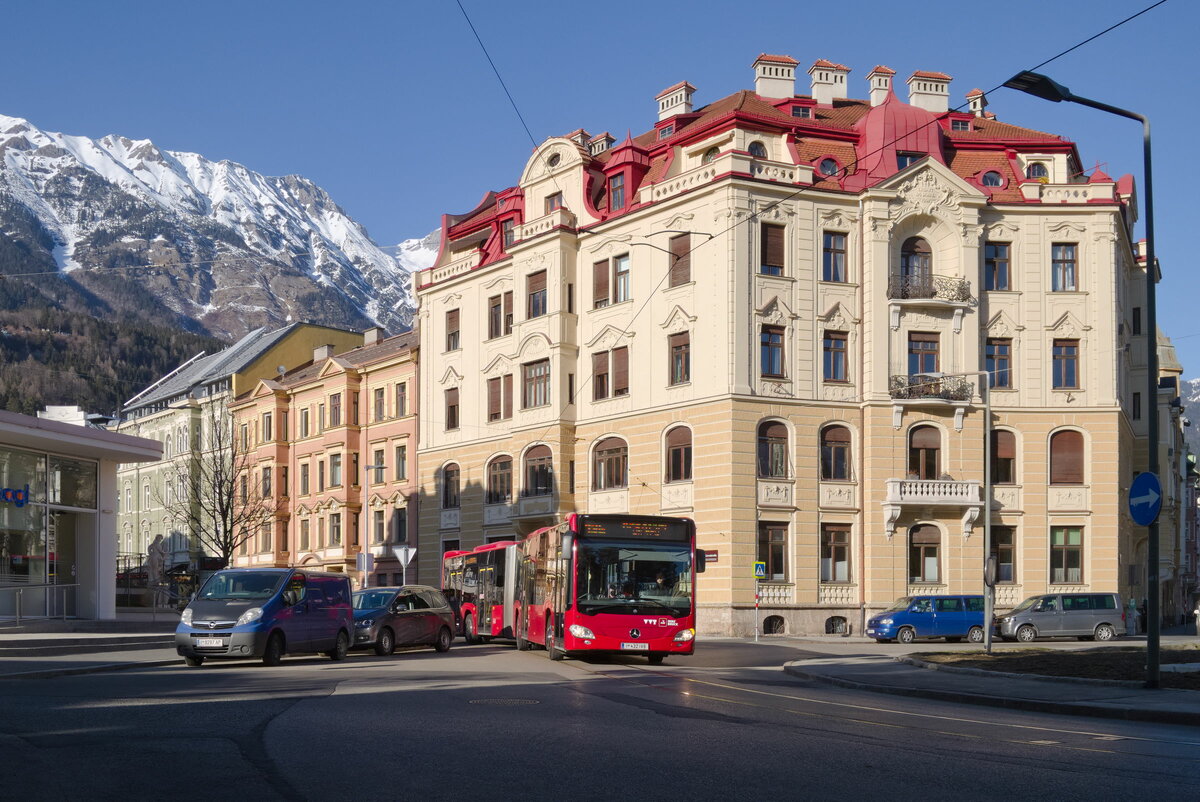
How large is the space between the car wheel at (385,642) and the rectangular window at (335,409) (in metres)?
39.3

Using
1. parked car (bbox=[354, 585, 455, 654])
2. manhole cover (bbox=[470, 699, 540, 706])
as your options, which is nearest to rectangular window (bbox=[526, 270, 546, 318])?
parked car (bbox=[354, 585, 455, 654])

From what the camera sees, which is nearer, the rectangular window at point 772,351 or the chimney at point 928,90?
the rectangular window at point 772,351

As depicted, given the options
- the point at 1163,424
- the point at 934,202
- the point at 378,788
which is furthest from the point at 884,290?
the point at 378,788

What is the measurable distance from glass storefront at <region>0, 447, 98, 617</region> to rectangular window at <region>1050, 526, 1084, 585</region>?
31.4m

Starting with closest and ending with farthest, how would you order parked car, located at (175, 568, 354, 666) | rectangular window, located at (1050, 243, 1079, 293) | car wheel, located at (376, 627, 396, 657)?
parked car, located at (175, 568, 354, 666) → car wheel, located at (376, 627, 396, 657) → rectangular window, located at (1050, 243, 1079, 293)

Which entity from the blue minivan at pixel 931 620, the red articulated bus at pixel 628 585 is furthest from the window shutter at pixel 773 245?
the red articulated bus at pixel 628 585

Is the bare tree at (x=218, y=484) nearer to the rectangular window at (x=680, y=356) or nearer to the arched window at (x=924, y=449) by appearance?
the rectangular window at (x=680, y=356)

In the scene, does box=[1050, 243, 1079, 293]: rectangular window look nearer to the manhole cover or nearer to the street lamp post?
the street lamp post

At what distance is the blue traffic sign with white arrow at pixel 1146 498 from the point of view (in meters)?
18.2

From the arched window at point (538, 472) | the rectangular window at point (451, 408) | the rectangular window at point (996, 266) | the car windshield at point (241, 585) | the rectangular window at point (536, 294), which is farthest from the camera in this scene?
the rectangular window at point (451, 408)

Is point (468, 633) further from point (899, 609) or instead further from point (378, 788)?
point (378, 788)

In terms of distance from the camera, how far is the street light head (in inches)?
740

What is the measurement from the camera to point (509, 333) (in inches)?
2103

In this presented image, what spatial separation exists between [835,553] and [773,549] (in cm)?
232
